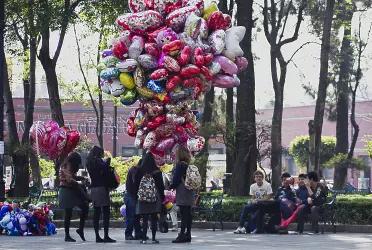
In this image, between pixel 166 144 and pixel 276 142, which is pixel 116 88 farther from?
pixel 276 142

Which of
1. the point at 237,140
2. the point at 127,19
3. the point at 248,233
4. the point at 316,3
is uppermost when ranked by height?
the point at 316,3

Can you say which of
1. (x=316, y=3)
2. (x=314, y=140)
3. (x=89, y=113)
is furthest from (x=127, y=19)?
(x=89, y=113)

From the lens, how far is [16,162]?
33844mm

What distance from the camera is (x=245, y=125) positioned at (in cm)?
3069

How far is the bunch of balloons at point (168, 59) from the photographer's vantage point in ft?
81.6

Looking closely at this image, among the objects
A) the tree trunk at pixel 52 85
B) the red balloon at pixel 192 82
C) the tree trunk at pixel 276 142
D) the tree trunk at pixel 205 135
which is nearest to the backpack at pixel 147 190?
the red balloon at pixel 192 82

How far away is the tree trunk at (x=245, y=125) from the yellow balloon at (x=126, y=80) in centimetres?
612

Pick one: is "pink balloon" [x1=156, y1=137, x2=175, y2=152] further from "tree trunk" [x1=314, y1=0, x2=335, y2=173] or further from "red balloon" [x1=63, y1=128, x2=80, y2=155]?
"tree trunk" [x1=314, y1=0, x2=335, y2=173]

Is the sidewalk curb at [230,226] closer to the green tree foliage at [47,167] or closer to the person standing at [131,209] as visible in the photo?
the person standing at [131,209]

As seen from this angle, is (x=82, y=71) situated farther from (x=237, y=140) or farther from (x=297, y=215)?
(x=297, y=215)

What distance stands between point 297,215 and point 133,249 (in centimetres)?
638

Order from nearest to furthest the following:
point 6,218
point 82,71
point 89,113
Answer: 1. point 6,218
2. point 82,71
3. point 89,113

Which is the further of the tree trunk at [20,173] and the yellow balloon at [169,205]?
the tree trunk at [20,173]

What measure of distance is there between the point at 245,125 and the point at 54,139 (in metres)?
5.37
